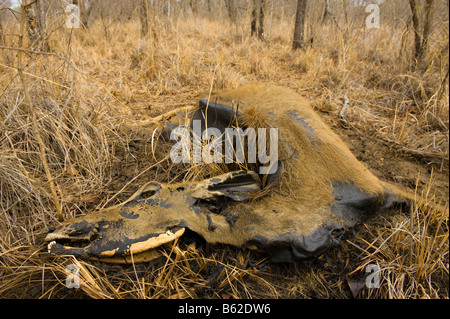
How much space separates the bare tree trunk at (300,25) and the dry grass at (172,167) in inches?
32.1

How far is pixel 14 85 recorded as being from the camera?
2451mm

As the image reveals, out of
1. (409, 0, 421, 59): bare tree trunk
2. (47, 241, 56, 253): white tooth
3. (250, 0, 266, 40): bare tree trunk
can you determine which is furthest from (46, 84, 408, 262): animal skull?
(250, 0, 266, 40): bare tree trunk

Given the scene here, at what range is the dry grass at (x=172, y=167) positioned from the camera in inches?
61.4

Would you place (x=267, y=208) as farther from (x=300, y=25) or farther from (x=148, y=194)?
(x=300, y=25)

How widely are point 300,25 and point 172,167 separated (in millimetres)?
3991

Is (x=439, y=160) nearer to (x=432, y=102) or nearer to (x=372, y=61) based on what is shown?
(x=432, y=102)

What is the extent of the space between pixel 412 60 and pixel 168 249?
3.69 meters

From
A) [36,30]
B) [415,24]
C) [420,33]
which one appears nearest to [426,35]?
[420,33]

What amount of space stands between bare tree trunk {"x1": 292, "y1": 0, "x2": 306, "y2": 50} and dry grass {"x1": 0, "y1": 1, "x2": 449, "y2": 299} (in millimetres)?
815

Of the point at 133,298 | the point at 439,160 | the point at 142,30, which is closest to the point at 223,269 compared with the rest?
the point at 133,298

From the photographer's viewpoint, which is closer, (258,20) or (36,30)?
(36,30)

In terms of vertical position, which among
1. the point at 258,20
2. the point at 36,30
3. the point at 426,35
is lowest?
the point at 426,35

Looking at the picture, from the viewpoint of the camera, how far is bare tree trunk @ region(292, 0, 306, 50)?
5132 mm

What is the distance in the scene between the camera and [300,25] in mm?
5168
